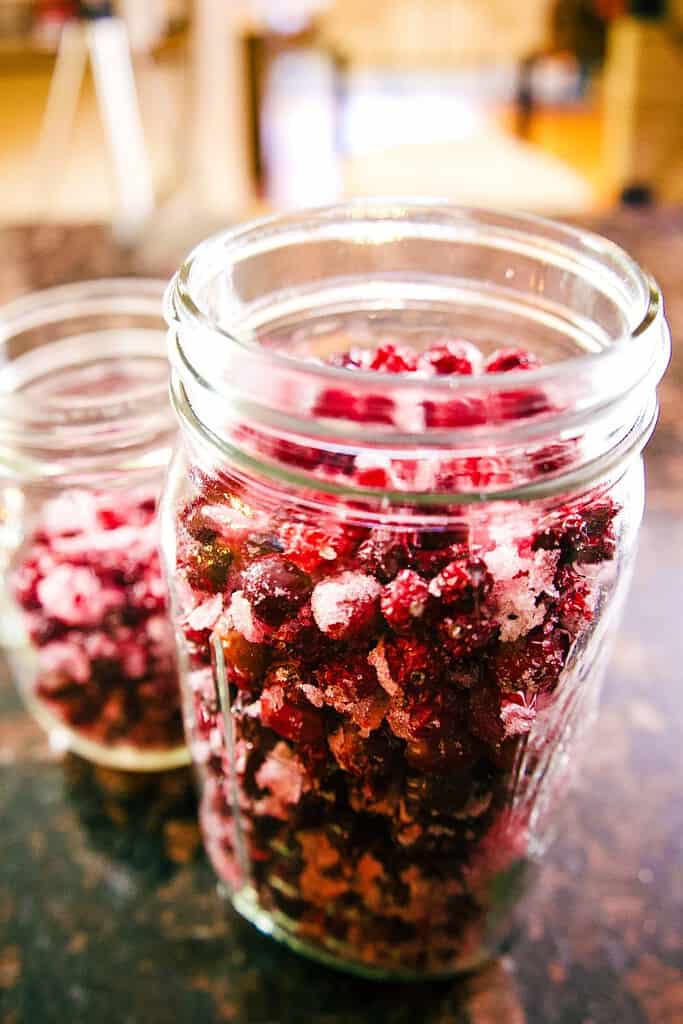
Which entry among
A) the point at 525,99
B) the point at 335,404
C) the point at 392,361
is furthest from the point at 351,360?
the point at 525,99

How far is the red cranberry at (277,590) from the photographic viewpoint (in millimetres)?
387

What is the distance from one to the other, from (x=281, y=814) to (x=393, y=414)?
0.74 ft

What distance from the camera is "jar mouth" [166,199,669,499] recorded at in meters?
0.35

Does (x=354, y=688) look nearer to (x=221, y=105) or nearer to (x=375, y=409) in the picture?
(x=375, y=409)

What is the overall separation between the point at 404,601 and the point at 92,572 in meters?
0.26

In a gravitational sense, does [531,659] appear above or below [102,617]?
above

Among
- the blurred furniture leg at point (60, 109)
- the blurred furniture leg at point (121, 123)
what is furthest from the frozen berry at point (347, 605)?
the blurred furniture leg at point (60, 109)

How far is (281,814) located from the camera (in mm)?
465

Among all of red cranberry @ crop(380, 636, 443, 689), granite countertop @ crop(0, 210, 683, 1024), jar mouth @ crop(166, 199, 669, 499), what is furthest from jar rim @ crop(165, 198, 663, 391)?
granite countertop @ crop(0, 210, 683, 1024)

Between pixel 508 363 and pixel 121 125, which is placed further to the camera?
pixel 121 125

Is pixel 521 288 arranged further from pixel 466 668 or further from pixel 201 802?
pixel 201 802

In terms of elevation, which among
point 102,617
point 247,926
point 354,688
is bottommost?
point 247,926

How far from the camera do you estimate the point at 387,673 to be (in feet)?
1.26

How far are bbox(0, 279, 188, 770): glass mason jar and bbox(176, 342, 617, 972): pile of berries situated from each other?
4.2 inches
